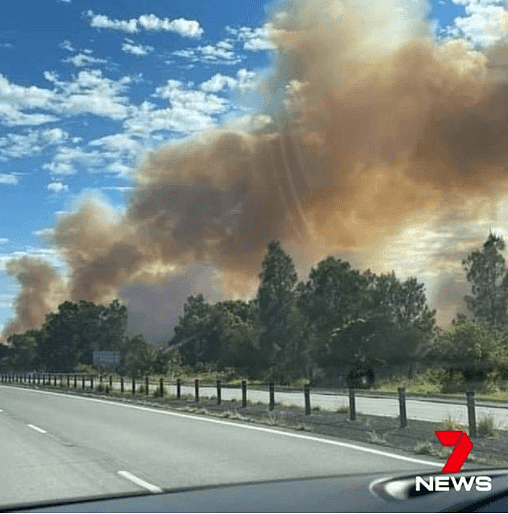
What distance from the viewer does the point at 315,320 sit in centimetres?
8025

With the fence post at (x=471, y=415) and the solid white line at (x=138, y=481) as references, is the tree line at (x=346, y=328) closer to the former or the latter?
the fence post at (x=471, y=415)

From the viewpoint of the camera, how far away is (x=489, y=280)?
8850 cm

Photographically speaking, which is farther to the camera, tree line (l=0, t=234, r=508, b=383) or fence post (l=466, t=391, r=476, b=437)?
tree line (l=0, t=234, r=508, b=383)

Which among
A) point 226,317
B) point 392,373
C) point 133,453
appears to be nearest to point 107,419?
point 133,453

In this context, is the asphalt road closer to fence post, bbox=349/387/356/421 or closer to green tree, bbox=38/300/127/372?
fence post, bbox=349/387/356/421

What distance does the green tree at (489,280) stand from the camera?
87750 mm

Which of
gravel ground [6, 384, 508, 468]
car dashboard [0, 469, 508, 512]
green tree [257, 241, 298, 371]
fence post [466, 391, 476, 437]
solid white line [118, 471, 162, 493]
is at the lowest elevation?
gravel ground [6, 384, 508, 468]

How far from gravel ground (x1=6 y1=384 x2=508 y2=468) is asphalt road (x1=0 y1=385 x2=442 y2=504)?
2.27 ft

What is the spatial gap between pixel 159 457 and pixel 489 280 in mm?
79744

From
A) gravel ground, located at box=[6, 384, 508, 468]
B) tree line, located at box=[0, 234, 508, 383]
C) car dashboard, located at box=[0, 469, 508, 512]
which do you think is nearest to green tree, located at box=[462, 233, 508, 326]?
tree line, located at box=[0, 234, 508, 383]

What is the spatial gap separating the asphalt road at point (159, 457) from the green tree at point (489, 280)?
2825 inches

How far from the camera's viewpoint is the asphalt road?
1048 centimetres

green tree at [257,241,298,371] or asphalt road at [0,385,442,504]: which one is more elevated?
green tree at [257,241,298,371]

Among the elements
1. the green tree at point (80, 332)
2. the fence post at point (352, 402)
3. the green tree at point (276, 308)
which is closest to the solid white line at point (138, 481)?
the fence post at point (352, 402)
